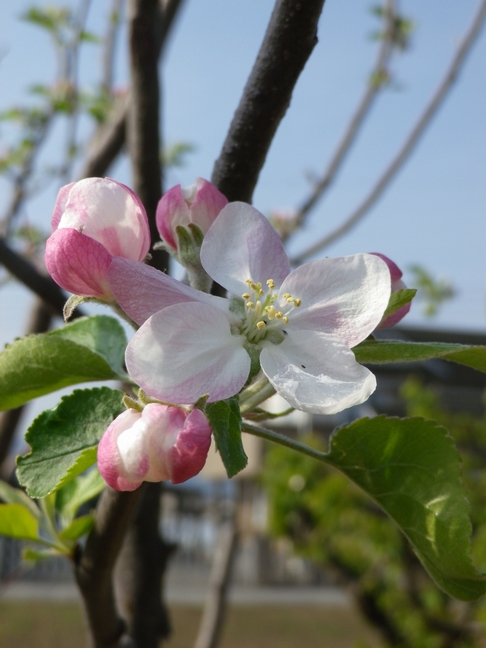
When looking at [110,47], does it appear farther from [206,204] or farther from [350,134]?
[206,204]

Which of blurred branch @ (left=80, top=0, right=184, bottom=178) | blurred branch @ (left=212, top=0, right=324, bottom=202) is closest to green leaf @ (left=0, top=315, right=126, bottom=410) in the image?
blurred branch @ (left=212, top=0, right=324, bottom=202)

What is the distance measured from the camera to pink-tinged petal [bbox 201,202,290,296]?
65cm

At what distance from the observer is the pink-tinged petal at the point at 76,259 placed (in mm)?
571

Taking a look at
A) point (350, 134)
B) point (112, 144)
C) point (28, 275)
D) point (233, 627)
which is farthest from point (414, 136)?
point (233, 627)

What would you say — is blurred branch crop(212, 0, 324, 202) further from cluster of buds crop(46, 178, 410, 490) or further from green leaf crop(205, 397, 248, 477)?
green leaf crop(205, 397, 248, 477)

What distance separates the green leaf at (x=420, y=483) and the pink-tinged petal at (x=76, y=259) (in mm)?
265

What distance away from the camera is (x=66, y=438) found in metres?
0.60

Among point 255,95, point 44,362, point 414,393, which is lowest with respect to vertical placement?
point 414,393

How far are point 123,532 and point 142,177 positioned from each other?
2.32 ft

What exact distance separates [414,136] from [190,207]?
7.39 feet

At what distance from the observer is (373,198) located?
275 cm

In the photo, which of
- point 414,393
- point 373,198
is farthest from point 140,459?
point 414,393

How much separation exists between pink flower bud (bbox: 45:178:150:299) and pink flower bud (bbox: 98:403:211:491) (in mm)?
144

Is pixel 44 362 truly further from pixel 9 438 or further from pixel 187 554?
pixel 187 554
